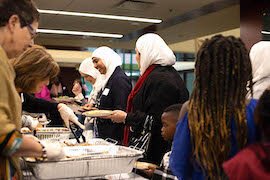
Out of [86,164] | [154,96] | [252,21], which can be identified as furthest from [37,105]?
[252,21]

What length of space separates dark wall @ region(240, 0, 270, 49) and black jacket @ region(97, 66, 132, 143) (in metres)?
2.68

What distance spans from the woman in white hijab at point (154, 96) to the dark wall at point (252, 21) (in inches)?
115

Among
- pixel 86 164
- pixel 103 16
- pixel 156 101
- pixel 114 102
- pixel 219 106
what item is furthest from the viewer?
pixel 103 16

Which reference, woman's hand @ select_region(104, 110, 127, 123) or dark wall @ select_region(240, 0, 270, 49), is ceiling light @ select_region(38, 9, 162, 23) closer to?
dark wall @ select_region(240, 0, 270, 49)

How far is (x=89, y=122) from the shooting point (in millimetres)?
2527

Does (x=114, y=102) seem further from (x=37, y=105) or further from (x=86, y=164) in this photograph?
(x=86, y=164)

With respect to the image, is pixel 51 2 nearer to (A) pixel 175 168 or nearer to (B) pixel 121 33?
(B) pixel 121 33

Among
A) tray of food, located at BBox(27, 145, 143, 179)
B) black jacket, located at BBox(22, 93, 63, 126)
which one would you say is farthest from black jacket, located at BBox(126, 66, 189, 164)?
tray of food, located at BBox(27, 145, 143, 179)

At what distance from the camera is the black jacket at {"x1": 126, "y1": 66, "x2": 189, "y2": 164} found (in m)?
1.87

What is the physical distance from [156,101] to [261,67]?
550 millimetres

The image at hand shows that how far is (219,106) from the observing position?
1030 mm

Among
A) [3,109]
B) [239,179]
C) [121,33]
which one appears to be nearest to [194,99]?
[239,179]

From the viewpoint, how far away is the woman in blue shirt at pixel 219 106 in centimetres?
102

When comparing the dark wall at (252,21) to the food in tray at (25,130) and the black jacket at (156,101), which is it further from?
the food in tray at (25,130)
